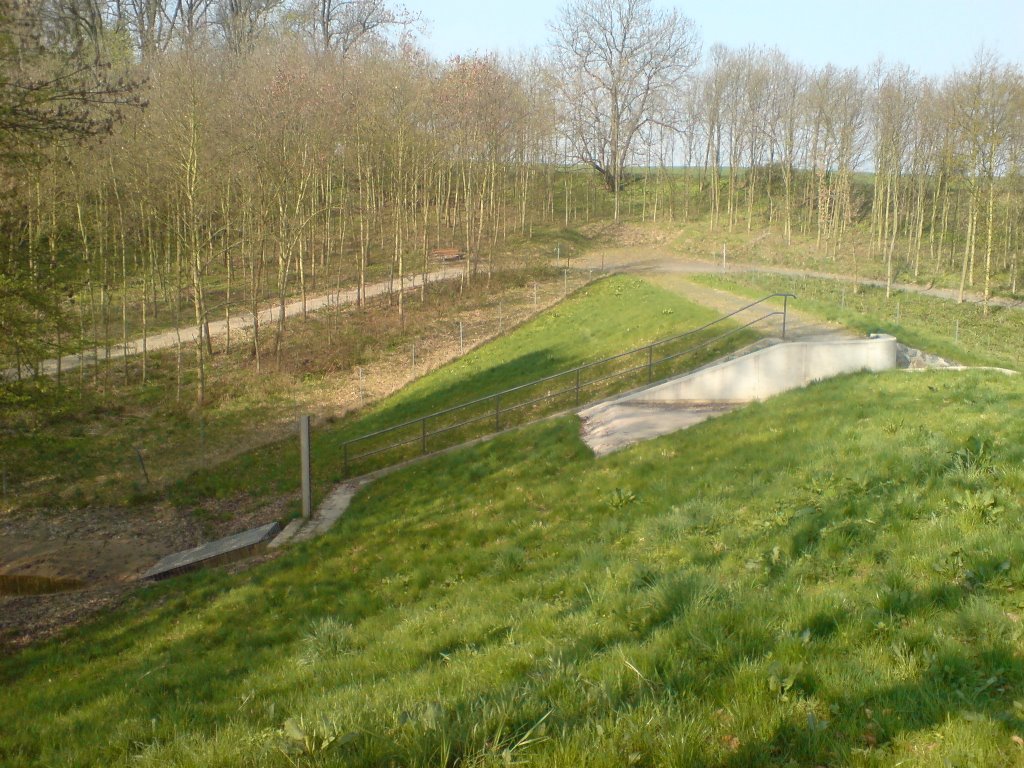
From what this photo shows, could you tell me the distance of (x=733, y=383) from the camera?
15.0 metres

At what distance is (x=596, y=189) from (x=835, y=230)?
66.0 ft

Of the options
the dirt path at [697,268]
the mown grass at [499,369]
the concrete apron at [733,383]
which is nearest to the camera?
the concrete apron at [733,383]

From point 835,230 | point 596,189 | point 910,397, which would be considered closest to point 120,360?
point 910,397

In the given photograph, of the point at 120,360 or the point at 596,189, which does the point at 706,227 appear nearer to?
the point at 596,189

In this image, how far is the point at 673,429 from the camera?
1338 cm

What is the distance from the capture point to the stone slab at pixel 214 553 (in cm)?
1218

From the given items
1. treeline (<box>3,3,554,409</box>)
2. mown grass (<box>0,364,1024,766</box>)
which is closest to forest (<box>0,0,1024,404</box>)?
treeline (<box>3,3,554,409</box>)

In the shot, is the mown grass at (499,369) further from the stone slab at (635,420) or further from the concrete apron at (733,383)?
the concrete apron at (733,383)

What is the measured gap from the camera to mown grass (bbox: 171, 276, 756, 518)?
17297 millimetres

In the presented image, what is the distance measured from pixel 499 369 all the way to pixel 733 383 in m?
8.86

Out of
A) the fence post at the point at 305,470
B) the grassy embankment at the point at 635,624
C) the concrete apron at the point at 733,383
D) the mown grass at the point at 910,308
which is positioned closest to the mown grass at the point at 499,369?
the fence post at the point at 305,470

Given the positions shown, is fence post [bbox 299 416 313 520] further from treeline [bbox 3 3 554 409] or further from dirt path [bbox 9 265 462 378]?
dirt path [bbox 9 265 462 378]

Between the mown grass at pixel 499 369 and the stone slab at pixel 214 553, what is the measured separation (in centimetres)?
209

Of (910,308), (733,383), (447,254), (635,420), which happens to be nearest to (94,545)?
(635,420)
